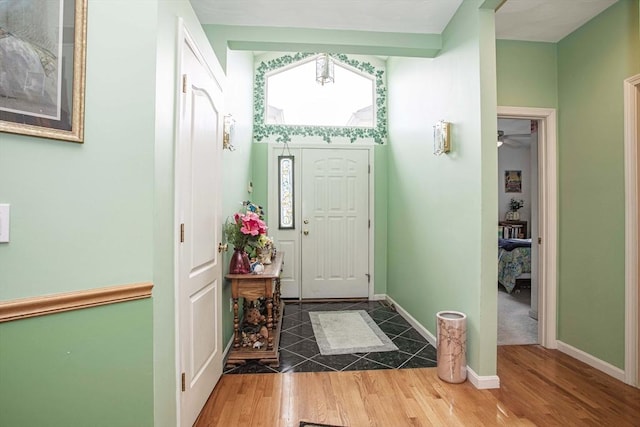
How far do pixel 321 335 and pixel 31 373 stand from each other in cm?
244

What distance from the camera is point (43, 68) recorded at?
1.06 metres

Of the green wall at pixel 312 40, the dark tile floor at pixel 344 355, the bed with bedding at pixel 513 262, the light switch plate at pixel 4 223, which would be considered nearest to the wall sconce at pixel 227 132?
the green wall at pixel 312 40

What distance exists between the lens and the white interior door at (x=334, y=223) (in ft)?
15.0

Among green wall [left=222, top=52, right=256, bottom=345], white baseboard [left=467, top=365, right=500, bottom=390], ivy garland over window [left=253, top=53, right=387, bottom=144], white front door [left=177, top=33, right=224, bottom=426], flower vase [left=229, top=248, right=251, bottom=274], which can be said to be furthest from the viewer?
ivy garland over window [left=253, top=53, right=387, bottom=144]

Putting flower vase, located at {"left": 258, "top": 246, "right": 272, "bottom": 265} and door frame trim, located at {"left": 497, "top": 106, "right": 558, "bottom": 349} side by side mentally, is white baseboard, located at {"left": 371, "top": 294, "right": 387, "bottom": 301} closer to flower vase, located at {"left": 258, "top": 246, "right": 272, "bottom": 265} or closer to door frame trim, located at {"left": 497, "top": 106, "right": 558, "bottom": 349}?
door frame trim, located at {"left": 497, "top": 106, "right": 558, "bottom": 349}

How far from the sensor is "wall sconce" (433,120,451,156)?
2637mm

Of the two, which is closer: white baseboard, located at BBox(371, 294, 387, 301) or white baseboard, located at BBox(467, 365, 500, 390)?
white baseboard, located at BBox(467, 365, 500, 390)

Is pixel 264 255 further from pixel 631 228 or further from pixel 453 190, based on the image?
pixel 631 228

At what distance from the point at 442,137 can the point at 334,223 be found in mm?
2229

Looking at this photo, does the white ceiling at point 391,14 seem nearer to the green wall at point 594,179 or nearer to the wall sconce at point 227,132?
the green wall at point 594,179

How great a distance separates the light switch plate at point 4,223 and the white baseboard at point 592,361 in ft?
11.7

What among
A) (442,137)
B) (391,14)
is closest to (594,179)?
(442,137)

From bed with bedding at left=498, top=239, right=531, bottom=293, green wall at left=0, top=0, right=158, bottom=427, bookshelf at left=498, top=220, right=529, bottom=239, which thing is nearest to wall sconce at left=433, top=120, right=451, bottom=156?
green wall at left=0, top=0, right=158, bottom=427

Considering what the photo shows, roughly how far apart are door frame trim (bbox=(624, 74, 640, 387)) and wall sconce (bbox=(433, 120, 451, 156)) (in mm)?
1206
